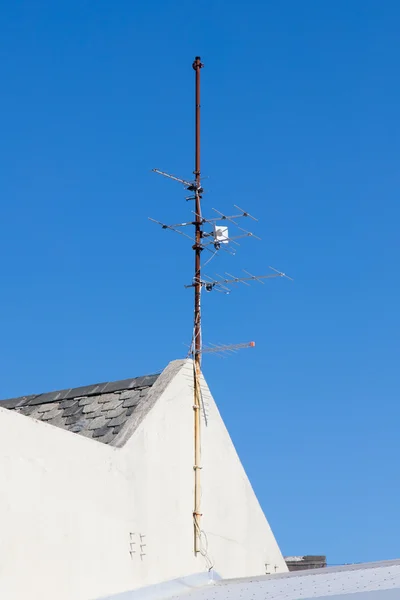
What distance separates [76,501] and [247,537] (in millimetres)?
4150

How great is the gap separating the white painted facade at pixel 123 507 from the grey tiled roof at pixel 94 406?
0.41m

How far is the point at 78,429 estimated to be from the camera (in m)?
15.6

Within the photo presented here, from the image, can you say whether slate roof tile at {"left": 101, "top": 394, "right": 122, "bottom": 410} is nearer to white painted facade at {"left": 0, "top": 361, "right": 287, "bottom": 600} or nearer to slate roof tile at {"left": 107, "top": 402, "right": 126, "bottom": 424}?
slate roof tile at {"left": 107, "top": 402, "right": 126, "bottom": 424}

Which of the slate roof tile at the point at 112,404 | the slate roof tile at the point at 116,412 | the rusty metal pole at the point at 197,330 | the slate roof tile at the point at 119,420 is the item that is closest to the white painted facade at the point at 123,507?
the rusty metal pole at the point at 197,330

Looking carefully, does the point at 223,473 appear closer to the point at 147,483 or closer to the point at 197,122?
the point at 147,483

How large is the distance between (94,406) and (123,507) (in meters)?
2.10

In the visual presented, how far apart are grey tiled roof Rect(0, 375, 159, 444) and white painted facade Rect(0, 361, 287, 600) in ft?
1.35

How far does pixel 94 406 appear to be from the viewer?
1609 cm

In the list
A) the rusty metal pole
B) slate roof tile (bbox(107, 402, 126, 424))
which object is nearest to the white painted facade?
the rusty metal pole

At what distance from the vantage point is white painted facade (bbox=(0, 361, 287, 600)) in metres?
12.8

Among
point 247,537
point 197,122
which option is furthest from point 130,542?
point 197,122

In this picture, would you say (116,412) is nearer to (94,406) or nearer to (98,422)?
(98,422)

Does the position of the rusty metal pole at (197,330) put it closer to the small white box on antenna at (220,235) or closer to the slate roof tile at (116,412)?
the small white box on antenna at (220,235)

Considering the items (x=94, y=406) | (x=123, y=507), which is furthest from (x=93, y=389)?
(x=123, y=507)
